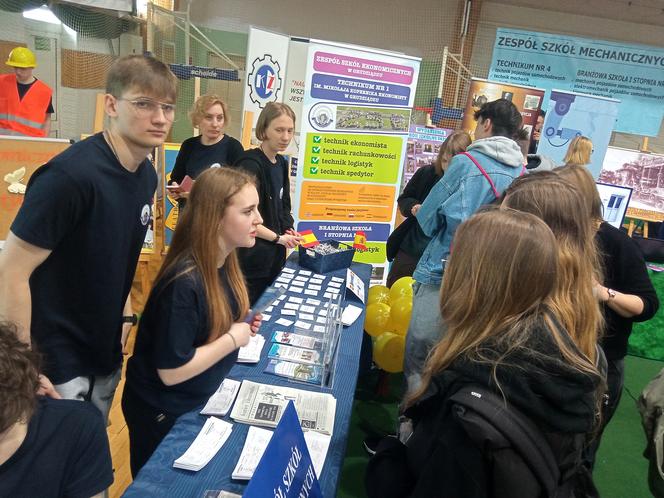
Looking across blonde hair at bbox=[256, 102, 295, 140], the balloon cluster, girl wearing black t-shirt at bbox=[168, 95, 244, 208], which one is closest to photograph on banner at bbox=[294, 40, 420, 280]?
girl wearing black t-shirt at bbox=[168, 95, 244, 208]

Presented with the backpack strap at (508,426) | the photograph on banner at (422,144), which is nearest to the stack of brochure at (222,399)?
the backpack strap at (508,426)

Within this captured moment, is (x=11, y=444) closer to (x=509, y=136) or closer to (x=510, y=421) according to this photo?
(x=510, y=421)

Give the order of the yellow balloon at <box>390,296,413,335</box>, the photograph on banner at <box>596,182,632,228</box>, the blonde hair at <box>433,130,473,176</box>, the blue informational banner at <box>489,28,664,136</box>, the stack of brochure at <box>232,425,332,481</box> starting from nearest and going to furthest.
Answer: the stack of brochure at <box>232,425,332,481</box>
the yellow balloon at <box>390,296,413,335</box>
the blonde hair at <box>433,130,473,176</box>
the photograph on banner at <box>596,182,632,228</box>
the blue informational banner at <box>489,28,664,136</box>

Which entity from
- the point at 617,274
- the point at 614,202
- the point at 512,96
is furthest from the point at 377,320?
the point at 512,96

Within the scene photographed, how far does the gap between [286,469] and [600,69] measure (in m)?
7.92

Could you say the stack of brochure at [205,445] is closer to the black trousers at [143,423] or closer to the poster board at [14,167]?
the black trousers at [143,423]

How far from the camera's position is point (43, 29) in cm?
564

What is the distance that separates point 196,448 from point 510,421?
2.70ft

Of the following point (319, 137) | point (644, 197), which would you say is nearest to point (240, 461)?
point (319, 137)

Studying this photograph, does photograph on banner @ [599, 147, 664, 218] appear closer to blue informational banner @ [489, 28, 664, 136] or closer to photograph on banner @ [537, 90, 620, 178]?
photograph on banner @ [537, 90, 620, 178]

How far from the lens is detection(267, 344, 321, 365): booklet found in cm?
172

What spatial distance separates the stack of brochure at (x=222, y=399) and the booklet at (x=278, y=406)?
0.02m

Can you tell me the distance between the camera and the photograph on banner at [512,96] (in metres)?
5.06

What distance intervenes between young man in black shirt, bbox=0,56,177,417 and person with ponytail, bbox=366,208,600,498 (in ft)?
2.89
